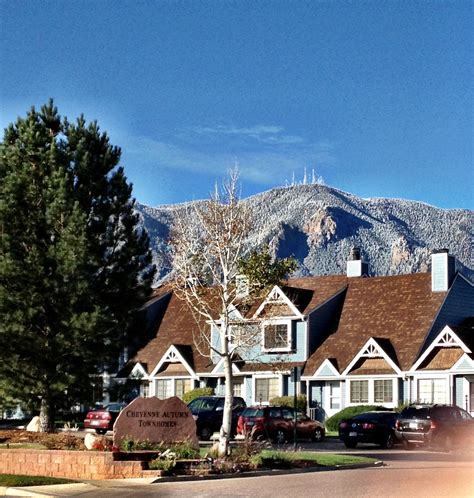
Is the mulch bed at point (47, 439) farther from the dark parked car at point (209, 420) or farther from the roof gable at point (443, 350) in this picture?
the roof gable at point (443, 350)

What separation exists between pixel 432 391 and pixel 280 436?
1265 centimetres

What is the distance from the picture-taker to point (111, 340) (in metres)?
34.5

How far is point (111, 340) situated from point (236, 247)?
7.30 m

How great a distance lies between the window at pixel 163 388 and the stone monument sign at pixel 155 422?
31.8 m

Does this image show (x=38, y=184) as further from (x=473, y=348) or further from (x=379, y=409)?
(x=473, y=348)

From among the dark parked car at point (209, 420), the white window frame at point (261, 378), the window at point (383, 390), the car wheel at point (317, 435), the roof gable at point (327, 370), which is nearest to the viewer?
the dark parked car at point (209, 420)

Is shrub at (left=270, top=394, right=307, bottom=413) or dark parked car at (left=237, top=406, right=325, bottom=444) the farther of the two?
shrub at (left=270, top=394, right=307, bottom=413)

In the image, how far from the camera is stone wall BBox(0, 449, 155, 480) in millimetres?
22172

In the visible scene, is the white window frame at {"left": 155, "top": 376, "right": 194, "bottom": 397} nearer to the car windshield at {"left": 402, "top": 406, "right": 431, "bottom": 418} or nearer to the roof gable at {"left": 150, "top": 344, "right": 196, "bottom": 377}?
the roof gable at {"left": 150, "top": 344, "right": 196, "bottom": 377}

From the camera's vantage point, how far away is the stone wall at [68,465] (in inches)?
873

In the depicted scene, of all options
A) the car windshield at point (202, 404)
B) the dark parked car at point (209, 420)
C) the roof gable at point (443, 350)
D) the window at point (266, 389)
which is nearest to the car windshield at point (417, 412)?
the dark parked car at point (209, 420)

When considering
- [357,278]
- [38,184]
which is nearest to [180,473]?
[38,184]

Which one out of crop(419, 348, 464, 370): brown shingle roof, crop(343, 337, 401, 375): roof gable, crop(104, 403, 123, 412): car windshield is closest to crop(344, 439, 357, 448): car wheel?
crop(104, 403, 123, 412): car windshield

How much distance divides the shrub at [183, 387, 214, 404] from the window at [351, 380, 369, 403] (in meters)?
7.85
